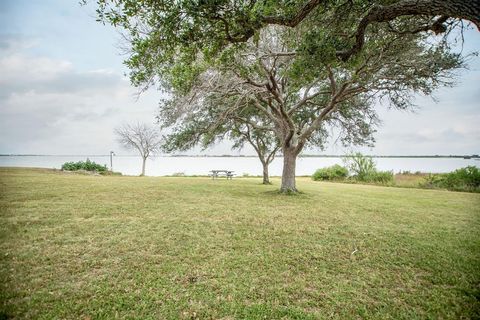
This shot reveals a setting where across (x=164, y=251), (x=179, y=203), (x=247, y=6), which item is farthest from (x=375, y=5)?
(x=179, y=203)

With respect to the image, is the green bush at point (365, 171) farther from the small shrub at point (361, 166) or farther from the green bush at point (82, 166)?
the green bush at point (82, 166)

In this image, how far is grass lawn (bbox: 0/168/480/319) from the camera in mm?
2871

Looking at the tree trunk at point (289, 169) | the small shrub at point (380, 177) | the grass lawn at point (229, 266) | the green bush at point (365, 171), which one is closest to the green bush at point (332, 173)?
the green bush at point (365, 171)

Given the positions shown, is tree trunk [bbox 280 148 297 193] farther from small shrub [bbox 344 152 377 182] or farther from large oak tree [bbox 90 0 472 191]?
small shrub [bbox 344 152 377 182]

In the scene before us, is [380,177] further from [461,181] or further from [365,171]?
[461,181]

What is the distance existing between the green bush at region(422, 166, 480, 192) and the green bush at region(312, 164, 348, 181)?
8.39 m

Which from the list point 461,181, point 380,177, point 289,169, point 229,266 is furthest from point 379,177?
point 229,266

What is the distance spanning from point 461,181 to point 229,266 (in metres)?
19.9

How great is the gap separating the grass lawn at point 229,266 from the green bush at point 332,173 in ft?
64.6

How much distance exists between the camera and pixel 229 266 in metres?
3.90

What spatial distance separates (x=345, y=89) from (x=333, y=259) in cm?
780

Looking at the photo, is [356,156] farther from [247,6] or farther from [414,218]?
[247,6]

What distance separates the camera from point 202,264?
155 inches

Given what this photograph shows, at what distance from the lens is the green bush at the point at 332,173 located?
1035 inches
